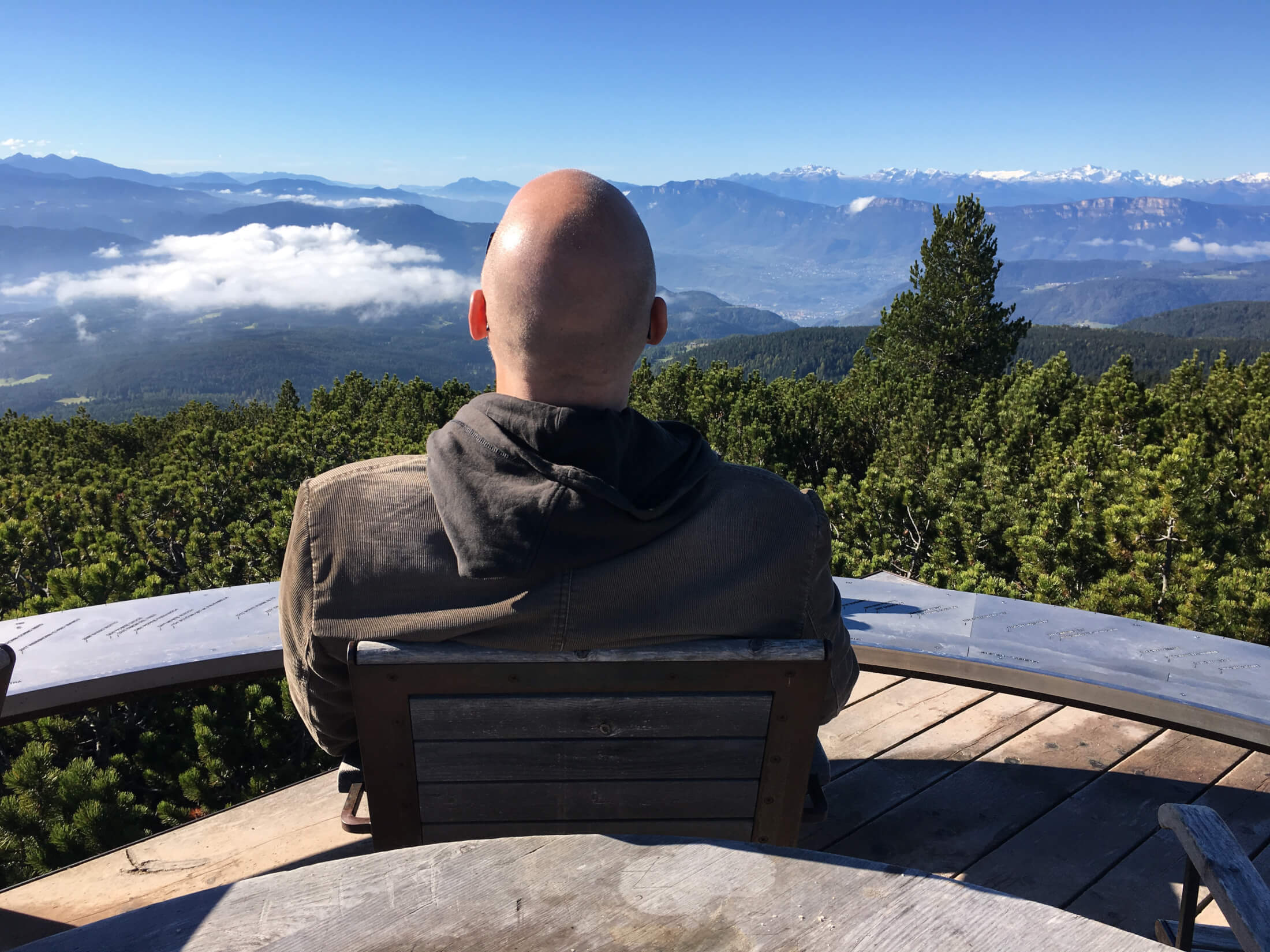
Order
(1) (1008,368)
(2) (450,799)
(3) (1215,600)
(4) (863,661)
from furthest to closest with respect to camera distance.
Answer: (1) (1008,368), (3) (1215,600), (4) (863,661), (2) (450,799)

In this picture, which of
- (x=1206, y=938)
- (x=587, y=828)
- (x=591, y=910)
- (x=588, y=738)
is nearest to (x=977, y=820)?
(x=1206, y=938)

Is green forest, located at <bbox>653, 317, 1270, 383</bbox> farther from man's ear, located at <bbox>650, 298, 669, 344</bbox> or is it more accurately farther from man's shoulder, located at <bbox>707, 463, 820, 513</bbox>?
man's shoulder, located at <bbox>707, 463, 820, 513</bbox>

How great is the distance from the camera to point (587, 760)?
124 centimetres

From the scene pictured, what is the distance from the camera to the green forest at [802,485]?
354 centimetres

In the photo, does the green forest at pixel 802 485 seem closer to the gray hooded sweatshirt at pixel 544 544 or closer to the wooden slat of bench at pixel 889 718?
the gray hooded sweatshirt at pixel 544 544

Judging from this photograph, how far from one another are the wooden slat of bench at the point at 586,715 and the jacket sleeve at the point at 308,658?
0.82 feet

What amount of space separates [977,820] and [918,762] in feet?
0.87

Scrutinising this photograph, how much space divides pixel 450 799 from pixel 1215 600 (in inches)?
179

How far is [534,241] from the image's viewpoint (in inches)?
48.4

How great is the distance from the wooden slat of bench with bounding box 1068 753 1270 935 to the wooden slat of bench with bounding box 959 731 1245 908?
0.03 metres

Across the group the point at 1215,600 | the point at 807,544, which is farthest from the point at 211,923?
the point at 1215,600

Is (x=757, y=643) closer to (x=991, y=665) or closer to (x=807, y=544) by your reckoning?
(x=807, y=544)

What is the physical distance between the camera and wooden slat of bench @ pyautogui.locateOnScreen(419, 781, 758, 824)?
1266 millimetres

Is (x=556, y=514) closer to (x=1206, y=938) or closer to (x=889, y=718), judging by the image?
(x=1206, y=938)
